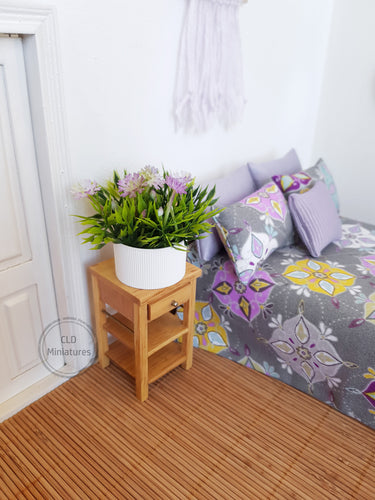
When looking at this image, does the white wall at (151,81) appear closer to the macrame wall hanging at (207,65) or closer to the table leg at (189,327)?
the macrame wall hanging at (207,65)

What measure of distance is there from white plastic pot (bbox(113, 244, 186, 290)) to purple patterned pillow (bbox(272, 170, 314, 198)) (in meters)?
0.96

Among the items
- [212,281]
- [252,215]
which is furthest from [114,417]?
[252,215]

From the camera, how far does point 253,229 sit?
1.90 m

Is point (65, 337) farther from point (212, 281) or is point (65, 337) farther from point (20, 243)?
point (212, 281)

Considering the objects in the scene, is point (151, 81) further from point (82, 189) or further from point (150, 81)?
point (82, 189)

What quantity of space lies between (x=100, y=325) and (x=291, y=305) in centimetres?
90

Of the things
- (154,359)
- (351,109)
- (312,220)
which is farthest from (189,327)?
(351,109)

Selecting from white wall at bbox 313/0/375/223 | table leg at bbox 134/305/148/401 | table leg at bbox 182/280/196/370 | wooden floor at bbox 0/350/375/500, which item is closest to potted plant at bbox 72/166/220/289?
table leg at bbox 134/305/148/401

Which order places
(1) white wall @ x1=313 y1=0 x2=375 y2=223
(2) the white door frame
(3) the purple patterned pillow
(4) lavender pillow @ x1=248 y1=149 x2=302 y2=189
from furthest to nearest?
1. (1) white wall @ x1=313 y1=0 x2=375 y2=223
2. (4) lavender pillow @ x1=248 y1=149 x2=302 y2=189
3. (3) the purple patterned pillow
4. (2) the white door frame

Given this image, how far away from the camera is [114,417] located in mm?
1709

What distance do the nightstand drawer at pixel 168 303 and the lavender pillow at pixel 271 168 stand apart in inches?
38.0

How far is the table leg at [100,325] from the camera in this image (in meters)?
1.77

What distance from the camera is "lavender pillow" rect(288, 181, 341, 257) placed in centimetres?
209

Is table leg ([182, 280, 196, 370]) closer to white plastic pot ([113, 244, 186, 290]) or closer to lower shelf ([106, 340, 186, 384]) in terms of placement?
lower shelf ([106, 340, 186, 384])
